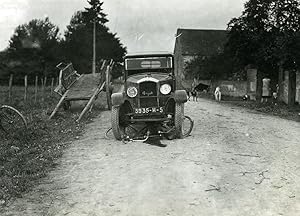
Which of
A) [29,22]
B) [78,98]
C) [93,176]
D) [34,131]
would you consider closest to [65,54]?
[29,22]

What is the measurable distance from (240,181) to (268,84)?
28.7m

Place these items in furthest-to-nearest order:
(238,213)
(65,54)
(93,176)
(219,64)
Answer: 1. (65,54)
2. (219,64)
3. (93,176)
4. (238,213)

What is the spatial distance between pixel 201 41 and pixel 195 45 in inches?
61.9

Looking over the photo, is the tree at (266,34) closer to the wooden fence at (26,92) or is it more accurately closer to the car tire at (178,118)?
the wooden fence at (26,92)

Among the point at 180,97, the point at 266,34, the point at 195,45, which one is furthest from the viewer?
the point at 195,45

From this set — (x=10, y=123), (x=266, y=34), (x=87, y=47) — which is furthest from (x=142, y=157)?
(x=87, y=47)

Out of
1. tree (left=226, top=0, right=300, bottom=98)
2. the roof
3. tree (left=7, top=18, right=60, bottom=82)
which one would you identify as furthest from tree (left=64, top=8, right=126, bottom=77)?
tree (left=226, top=0, right=300, bottom=98)

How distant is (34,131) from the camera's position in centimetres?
1207

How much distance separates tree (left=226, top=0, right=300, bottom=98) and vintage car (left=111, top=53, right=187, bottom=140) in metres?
17.2

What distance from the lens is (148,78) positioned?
36.7 feet

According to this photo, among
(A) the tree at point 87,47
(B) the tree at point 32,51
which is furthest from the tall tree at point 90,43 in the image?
(B) the tree at point 32,51

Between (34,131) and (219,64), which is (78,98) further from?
(219,64)

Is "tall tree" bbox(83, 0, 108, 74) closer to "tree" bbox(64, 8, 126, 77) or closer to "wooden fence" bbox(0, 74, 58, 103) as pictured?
"tree" bbox(64, 8, 126, 77)

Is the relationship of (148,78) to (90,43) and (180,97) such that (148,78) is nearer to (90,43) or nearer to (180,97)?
(180,97)
